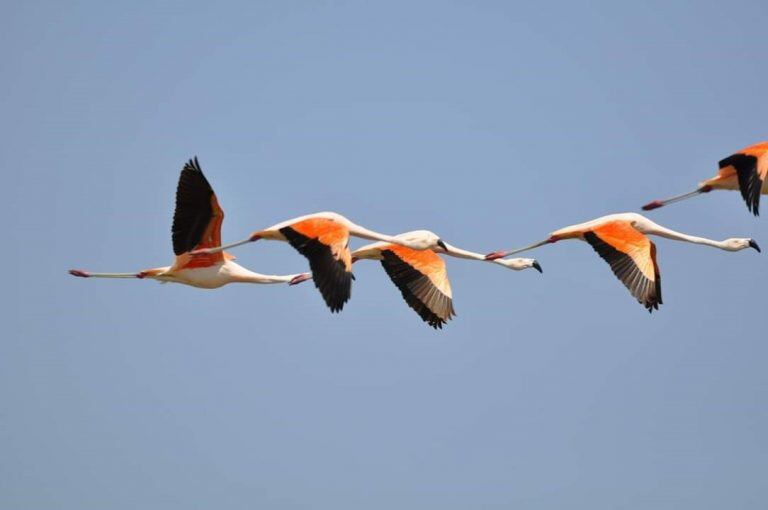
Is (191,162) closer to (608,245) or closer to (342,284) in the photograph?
(342,284)

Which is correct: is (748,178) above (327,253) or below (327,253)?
above

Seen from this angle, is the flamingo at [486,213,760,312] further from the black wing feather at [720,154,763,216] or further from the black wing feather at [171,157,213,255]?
the black wing feather at [171,157,213,255]

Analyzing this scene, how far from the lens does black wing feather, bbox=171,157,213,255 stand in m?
28.5

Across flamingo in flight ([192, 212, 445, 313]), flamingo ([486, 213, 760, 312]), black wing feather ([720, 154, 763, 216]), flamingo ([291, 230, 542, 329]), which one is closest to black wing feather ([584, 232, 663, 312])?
flamingo ([486, 213, 760, 312])

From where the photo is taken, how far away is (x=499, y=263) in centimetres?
3331

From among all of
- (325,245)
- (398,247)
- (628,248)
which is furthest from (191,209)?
(628,248)

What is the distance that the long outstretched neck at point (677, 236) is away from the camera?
3073 cm

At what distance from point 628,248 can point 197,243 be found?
710 centimetres

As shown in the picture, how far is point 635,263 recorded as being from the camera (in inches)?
1179

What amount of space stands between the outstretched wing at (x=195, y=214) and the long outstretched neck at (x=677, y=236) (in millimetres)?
7303

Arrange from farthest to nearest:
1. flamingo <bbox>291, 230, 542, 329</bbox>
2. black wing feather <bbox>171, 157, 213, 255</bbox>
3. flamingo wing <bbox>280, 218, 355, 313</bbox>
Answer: flamingo <bbox>291, 230, 542, 329</bbox>, black wing feather <bbox>171, 157, 213, 255</bbox>, flamingo wing <bbox>280, 218, 355, 313</bbox>

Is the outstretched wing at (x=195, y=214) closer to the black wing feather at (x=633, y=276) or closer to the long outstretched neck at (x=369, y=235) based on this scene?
the long outstretched neck at (x=369, y=235)

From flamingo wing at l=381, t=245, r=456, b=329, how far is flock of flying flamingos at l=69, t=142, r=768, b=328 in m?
0.02

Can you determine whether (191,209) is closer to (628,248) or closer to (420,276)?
(420,276)
